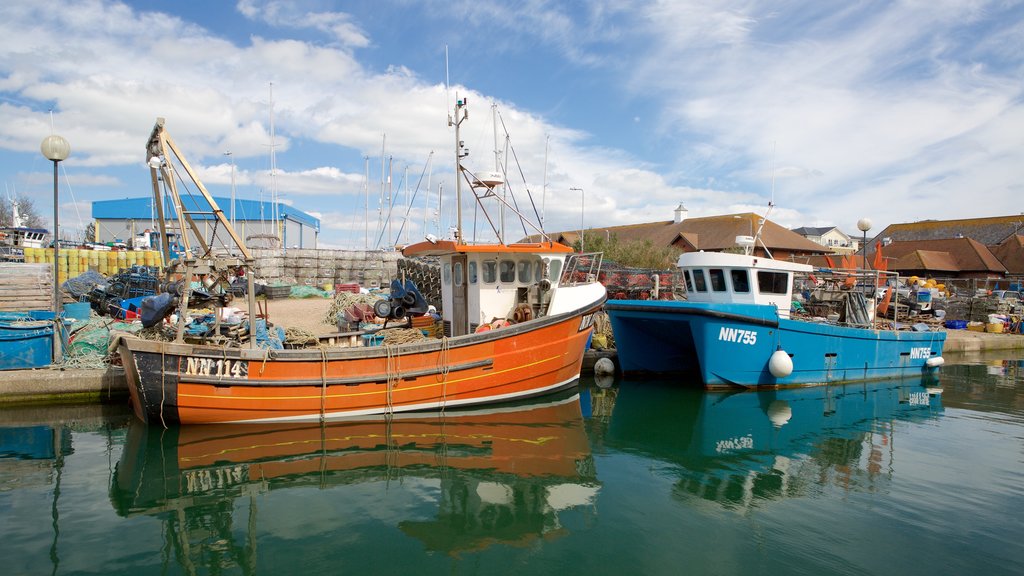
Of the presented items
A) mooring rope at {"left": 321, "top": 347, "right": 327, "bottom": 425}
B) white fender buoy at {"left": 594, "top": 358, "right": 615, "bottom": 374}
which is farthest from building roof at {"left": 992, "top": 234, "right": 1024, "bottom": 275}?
mooring rope at {"left": 321, "top": 347, "right": 327, "bottom": 425}

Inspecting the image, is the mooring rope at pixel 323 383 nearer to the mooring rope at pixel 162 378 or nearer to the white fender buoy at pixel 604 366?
the mooring rope at pixel 162 378

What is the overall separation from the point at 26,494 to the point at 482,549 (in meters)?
5.04

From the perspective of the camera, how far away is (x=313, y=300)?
22.5m

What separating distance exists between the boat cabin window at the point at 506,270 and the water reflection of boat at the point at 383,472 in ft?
9.13

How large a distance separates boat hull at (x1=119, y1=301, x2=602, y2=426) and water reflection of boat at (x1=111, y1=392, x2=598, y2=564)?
0.28 meters

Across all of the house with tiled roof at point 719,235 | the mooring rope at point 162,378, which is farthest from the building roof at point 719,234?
the mooring rope at point 162,378

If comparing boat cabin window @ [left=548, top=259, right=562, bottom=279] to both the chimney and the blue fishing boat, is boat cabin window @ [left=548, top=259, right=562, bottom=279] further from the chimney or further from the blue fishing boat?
the chimney

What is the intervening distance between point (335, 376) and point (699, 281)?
8504 mm

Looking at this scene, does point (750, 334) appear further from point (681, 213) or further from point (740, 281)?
point (681, 213)

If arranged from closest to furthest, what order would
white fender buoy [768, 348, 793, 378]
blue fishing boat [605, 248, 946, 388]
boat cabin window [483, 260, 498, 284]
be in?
boat cabin window [483, 260, 498, 284] < blue fishing boat [605, 248, 946, 388] < white fender buoy [768, 348, 793, 378]

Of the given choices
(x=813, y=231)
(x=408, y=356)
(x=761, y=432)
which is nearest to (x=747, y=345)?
(x=761, y=432)

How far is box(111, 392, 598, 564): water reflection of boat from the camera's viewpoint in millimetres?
5953

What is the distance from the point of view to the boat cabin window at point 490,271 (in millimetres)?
11102

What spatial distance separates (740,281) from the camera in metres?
13.0
